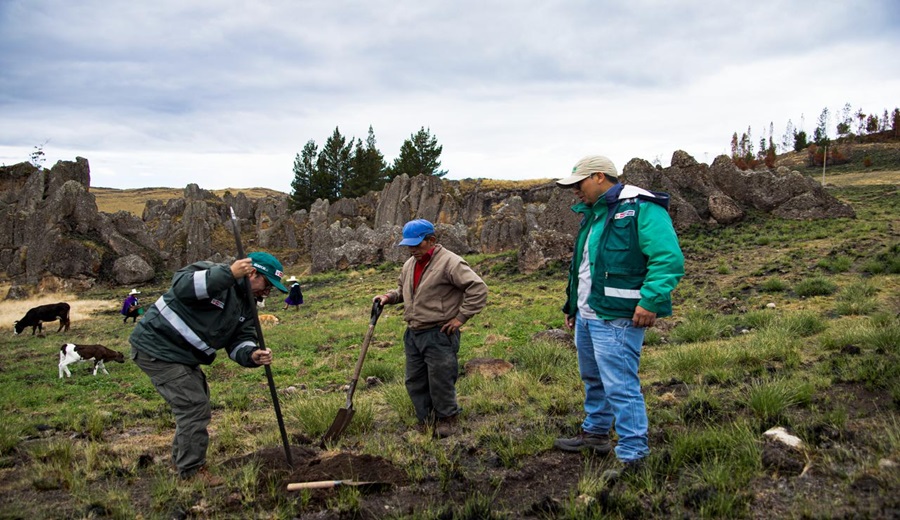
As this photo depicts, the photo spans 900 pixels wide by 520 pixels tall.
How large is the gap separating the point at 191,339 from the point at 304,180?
68020 millimetres

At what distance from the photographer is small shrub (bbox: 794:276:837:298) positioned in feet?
40.9

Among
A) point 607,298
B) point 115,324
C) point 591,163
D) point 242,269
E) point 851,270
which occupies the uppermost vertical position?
point 591,163

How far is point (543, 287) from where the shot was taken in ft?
62.2

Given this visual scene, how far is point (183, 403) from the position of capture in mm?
5156

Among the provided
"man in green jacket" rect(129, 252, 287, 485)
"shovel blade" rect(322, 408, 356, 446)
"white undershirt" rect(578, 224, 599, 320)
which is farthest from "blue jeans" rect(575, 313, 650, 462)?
"shovel blade" rect(322, 408, 356, 446)

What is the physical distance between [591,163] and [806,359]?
4.33 meters

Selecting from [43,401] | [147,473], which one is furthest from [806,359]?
[43,401]

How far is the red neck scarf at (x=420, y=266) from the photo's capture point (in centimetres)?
621

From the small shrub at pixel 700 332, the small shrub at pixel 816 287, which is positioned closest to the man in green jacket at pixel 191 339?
the small shrub at pixel 700 332

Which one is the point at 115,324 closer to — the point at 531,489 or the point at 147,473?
the point at 147,473

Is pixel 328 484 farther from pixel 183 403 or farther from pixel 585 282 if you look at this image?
pixel 585 282

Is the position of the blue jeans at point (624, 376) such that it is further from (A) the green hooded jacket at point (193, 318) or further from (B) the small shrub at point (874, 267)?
(B) the small shrub at point (874, 267)

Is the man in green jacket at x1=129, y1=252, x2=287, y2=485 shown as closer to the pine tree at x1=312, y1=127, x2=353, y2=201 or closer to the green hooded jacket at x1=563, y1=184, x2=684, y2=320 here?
the green hooded jacket at x1=563, y1=184, x2=684, y2=320

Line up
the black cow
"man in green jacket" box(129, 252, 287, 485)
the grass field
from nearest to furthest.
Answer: the grass field → "man in green jacket" box(129, 252, 287, 485) → the black cow
